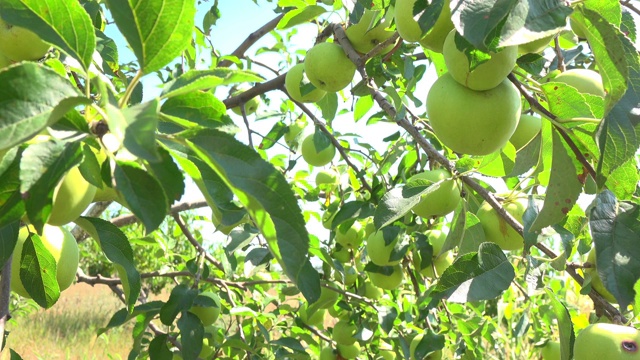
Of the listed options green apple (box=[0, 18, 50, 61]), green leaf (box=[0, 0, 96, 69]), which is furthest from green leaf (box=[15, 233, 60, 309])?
green leaf (box=[0, 0, 96, 69])

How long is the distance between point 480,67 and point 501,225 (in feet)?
1.83

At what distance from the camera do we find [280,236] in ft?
1.77

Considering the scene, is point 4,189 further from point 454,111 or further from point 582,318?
point 582,318

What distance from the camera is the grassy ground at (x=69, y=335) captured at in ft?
21.1

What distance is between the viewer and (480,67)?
0.77m

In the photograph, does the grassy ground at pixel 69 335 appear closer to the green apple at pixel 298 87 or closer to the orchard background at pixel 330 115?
the green apple at pixel 298 87

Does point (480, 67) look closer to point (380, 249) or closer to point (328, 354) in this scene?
point (380, 249)

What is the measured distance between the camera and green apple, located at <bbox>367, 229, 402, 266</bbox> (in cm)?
167

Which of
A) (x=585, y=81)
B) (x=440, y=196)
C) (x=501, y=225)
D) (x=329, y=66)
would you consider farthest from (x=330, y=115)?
(x=585, y=81)

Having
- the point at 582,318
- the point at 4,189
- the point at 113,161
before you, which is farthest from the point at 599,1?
the point at 582,318

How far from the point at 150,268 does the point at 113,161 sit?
7.96 metres

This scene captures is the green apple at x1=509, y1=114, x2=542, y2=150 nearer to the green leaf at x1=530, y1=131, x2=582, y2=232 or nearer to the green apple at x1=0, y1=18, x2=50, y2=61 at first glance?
the green leaf at x1=530, y1=131, x2=582, y2=232

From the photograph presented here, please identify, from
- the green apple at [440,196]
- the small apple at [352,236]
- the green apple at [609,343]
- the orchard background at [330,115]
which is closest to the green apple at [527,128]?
the orchard background at [330,115]

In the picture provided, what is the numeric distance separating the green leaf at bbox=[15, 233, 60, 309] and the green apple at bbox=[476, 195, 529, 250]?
891 millimetres
